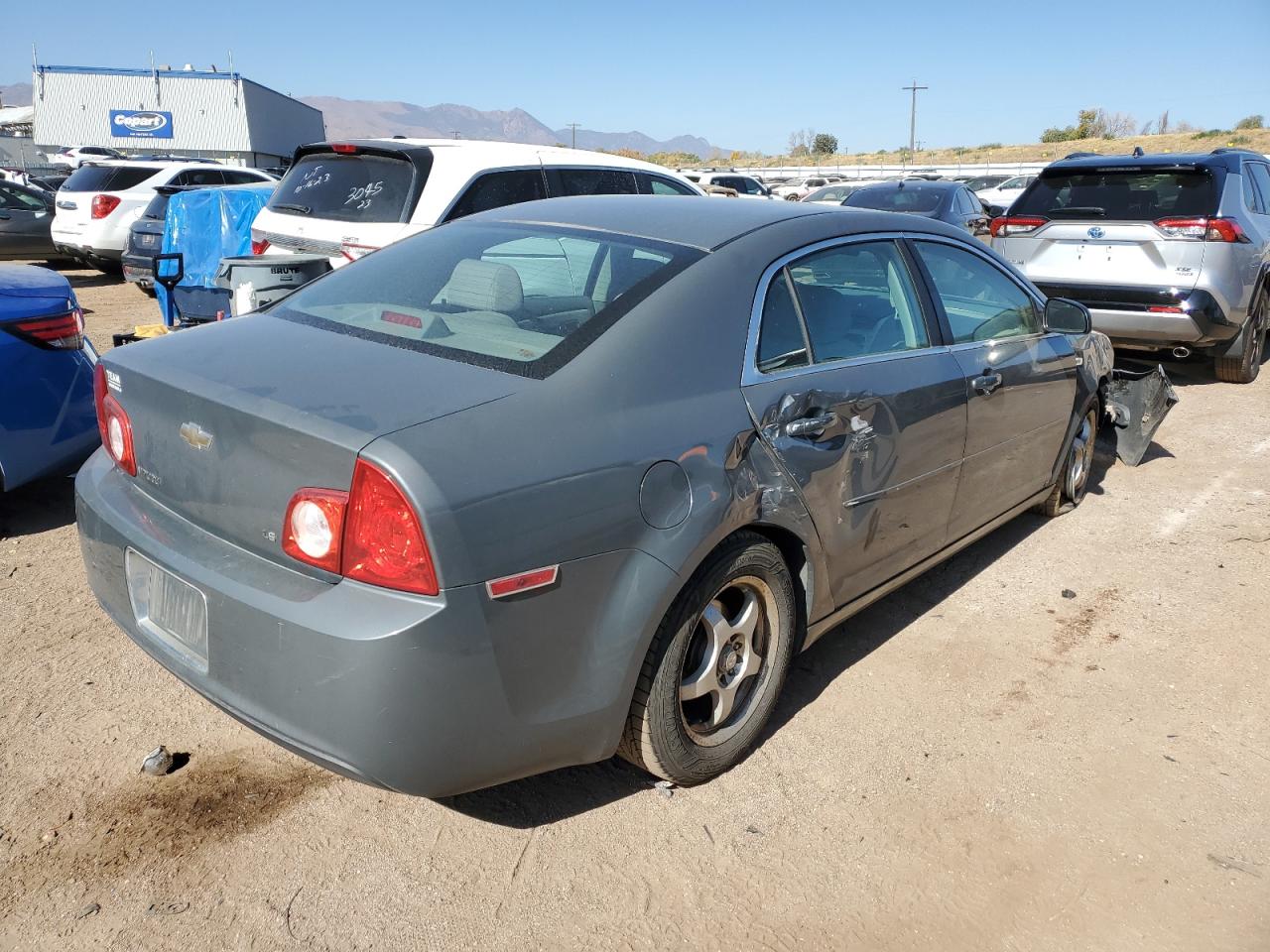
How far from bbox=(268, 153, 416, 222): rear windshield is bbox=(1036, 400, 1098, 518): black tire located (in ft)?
→ 13.2

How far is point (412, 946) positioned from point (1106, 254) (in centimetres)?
729

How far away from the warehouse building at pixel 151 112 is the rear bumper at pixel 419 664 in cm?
5471

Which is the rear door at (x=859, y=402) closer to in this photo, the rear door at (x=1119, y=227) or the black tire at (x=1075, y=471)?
the black tire at (x=1075, y=471)

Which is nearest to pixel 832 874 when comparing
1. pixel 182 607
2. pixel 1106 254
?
pixel 182 607

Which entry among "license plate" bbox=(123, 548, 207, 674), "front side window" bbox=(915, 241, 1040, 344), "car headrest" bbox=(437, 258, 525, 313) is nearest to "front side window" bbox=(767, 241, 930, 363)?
"front side window" bbox=(915, 241, 1040, 344)

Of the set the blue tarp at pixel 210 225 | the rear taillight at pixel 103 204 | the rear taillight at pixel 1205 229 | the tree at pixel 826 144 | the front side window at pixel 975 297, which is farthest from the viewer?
the tree at pixel 826 144

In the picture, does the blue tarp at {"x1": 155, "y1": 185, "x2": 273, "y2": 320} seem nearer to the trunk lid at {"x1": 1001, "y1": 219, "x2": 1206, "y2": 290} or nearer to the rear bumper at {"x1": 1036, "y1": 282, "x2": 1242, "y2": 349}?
the trunk lid at {"x1": 1001, "y1": 219, "x2": 1206, "y2": 290}

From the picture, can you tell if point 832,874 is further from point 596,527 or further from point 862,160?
point 862,160

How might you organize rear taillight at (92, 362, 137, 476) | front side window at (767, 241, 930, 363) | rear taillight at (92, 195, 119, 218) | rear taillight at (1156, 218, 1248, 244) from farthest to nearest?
rear taillight at (92, 195, 119, 218) < rear taillight at (1156, 218, 1248, 244) < front side window at (767, 241, 930, 363) < rear taillight at (92, 362, 137, 476)

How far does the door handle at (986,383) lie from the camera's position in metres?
3.73

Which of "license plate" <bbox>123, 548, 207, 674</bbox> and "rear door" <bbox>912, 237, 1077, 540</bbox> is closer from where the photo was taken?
"license plate" <bbox>123, 548, 207, 674</bbox>

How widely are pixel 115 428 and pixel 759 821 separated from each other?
6.96ft

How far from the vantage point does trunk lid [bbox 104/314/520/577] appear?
2188mm

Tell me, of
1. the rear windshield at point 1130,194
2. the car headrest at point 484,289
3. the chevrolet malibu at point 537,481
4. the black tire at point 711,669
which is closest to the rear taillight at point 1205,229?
the rear windshield at point 1130,194
